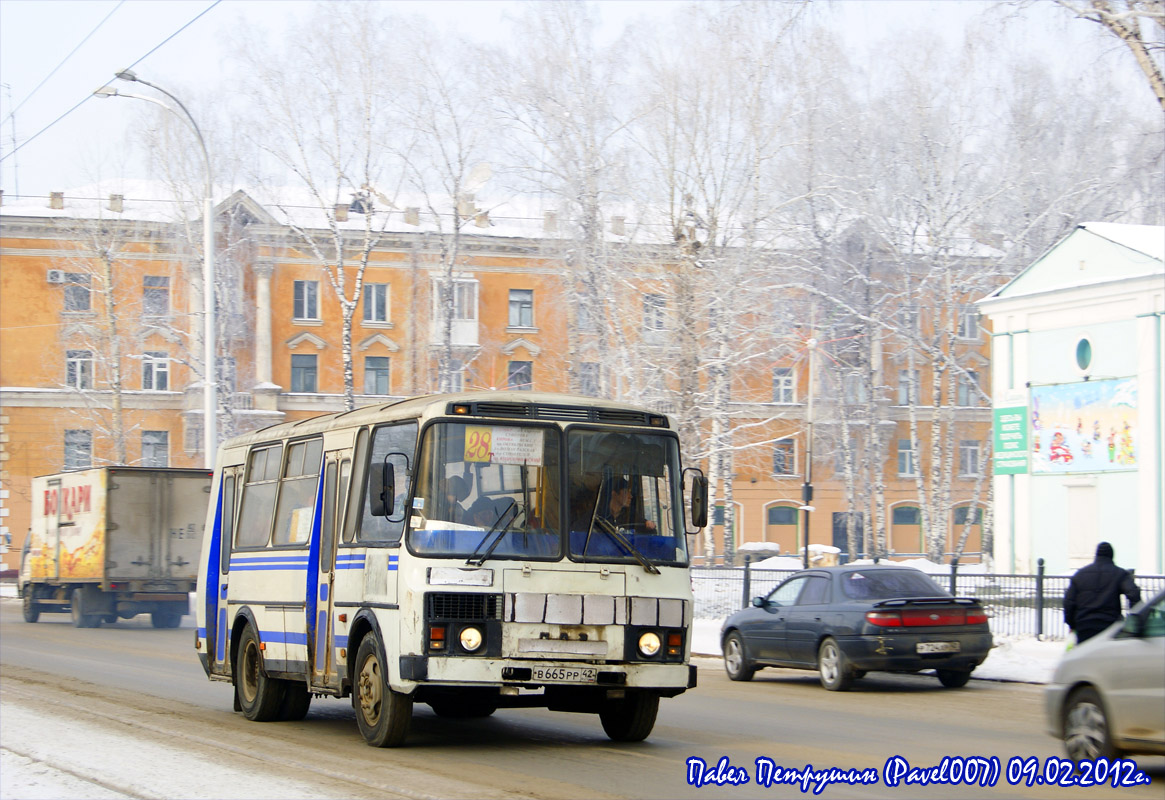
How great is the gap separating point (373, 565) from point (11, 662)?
500 inches

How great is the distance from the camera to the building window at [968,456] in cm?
7119

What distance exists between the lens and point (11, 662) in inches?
865

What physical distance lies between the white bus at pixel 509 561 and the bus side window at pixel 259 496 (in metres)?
1.85

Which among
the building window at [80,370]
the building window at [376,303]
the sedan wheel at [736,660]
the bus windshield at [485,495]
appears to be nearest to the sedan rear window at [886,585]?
the sedan wheel at [736,660]

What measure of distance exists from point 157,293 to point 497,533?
59.6 metres

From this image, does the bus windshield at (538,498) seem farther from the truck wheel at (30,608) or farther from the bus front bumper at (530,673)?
the truck wheel at (30,608)

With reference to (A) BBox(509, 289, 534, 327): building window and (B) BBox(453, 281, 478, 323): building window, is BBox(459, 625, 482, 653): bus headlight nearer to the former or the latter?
(B) BBox(453, 281, 478, 323): building window

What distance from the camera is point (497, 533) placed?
10992 millimetres

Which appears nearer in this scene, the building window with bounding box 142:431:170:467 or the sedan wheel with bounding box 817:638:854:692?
the sedan wheel with bounding box 817:638:854:692

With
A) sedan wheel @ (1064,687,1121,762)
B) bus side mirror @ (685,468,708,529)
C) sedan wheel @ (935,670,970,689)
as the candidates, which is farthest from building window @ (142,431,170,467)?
sedan wheel @ (1064,687,1121,762)

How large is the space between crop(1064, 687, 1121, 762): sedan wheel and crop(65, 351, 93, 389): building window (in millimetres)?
60260

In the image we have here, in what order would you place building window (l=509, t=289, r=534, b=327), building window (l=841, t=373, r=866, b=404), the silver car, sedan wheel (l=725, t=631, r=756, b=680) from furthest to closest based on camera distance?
building window (l=509, t=289, r=534, b=327), building window (l=841, t=373, r=866, b=404), sedan wheel (l=725, t=631, r=756, b=680), the silver car

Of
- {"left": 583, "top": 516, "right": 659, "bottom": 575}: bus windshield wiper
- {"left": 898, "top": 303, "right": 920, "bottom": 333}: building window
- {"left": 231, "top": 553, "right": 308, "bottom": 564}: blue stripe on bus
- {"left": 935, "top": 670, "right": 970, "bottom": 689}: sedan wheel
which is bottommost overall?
{"left": 935, "top": 670, "right": 970, "bottom": 689}: sedan wheel

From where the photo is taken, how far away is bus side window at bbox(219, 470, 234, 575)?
15242 millimetres
